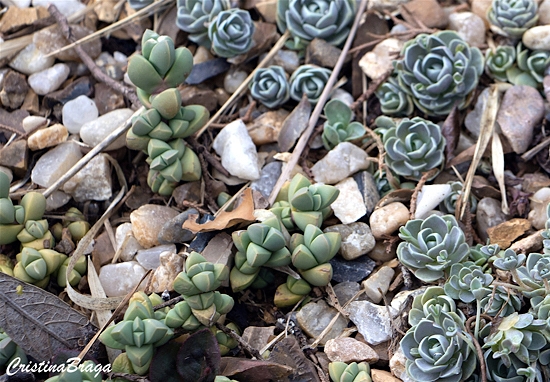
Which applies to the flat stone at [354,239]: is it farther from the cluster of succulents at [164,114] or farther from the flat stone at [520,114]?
the flat stone at [520,114]

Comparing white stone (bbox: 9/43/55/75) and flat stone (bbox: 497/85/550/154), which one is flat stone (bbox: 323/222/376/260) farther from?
white stone (bbox: 9/43/55/75)

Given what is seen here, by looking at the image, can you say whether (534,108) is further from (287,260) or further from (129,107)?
(129,107)

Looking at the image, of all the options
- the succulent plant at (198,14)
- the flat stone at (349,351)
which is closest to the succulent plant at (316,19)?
the succulent plant at (198,14)

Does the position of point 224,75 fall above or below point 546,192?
above

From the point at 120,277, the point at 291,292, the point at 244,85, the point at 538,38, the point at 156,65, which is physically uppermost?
the point at 156,65

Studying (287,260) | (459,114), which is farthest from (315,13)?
(287,260)

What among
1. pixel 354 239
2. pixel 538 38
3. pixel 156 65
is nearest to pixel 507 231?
pixel 354 239

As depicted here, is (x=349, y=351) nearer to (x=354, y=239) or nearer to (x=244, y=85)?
(x=354, y=239)
